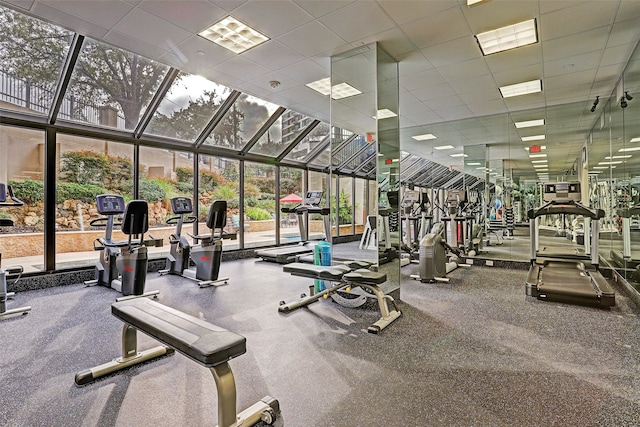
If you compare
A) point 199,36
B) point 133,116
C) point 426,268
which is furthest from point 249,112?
point 426,268

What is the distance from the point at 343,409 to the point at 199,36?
3.91 meters

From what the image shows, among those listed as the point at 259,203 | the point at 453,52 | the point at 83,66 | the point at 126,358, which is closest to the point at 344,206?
the point at 259,203

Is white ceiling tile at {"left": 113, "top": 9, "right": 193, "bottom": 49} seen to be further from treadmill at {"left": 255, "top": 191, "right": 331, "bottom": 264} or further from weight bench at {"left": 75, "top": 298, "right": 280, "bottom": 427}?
treadmill at {"left": 255, "top": 191, "right": 331, "bottom": 264}

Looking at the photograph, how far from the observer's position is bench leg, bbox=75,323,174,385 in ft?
7.30

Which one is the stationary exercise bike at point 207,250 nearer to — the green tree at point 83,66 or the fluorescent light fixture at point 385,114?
the green tree at point 83,66

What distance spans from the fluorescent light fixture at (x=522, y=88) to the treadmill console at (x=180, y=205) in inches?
215

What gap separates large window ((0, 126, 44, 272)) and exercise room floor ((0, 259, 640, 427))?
1.11 meters

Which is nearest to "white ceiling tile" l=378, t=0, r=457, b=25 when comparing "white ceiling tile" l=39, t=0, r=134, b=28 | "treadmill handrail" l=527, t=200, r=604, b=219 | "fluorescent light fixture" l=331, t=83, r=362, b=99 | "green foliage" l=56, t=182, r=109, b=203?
"fluorescent light fixture" l=331, t=83, r=362, b=99

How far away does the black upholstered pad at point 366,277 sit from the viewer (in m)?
3.20

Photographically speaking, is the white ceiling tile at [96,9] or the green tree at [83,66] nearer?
the white ceiling tile at [96,9]

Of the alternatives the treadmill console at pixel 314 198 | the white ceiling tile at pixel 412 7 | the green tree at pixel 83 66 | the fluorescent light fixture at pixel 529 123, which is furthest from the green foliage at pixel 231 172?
the fluorescent light fixture at pixel 529 123

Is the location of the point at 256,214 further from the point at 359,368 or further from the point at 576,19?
the point at 576,19

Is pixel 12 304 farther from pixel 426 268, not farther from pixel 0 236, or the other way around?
pixel 426 268

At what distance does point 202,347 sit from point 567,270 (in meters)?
5.40
